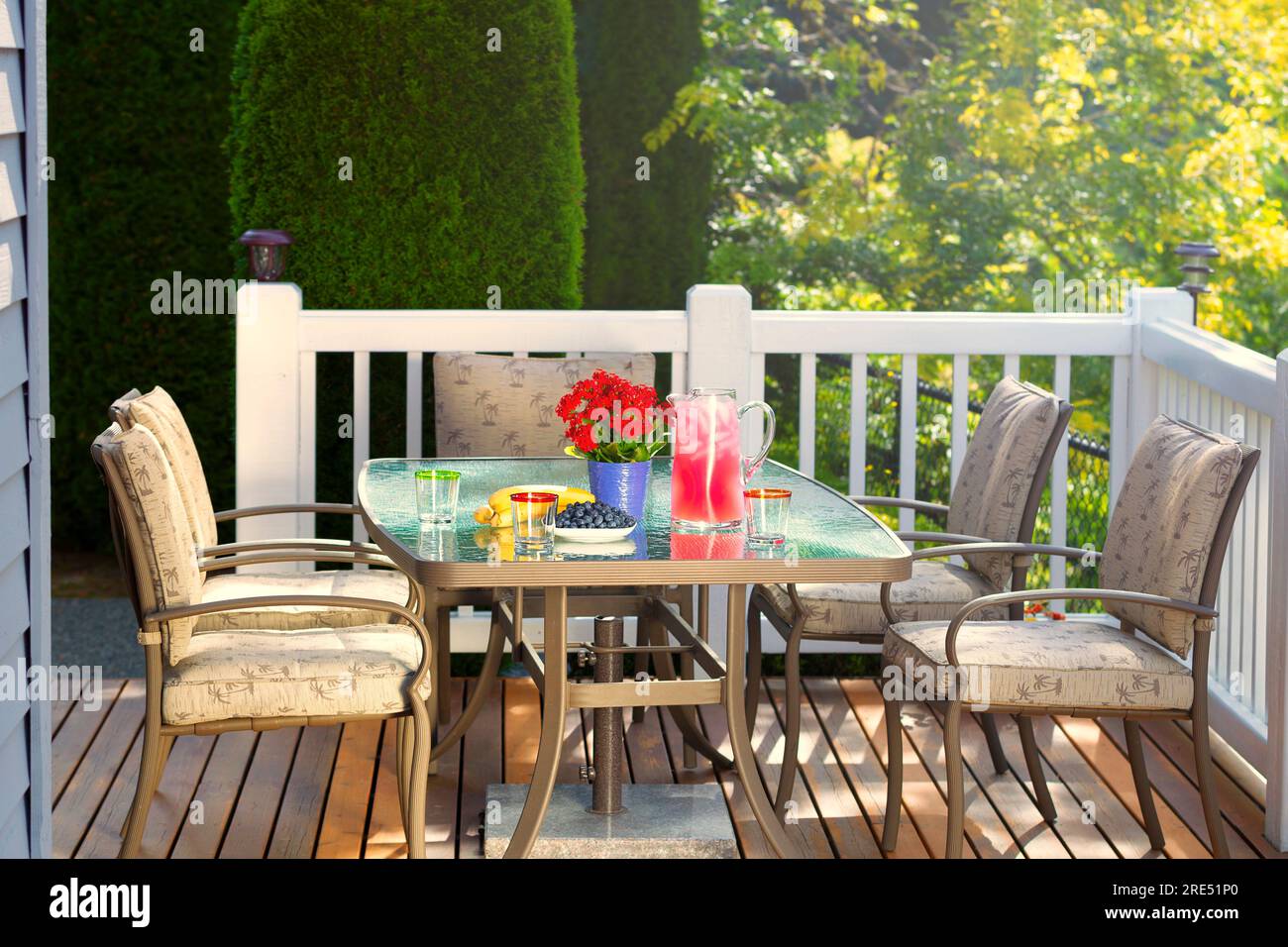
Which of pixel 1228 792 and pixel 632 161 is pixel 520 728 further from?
pixel 632 161

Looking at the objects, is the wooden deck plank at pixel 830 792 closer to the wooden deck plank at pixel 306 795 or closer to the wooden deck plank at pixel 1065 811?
the wooden deck plank at pixel 1065 811

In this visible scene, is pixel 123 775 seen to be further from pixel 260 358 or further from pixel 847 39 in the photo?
pixel 847 39

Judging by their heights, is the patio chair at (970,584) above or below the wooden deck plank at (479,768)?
above

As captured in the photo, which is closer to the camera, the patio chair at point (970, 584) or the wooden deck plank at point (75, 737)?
the patio chair at point (970, 584)

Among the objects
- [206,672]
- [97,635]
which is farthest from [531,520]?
[97,635]

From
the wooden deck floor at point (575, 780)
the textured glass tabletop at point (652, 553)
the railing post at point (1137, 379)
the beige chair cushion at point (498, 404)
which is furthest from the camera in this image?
the railing post at point (1137, 379)

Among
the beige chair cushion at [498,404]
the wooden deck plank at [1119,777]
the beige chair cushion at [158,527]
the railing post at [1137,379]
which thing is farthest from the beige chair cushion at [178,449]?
the railing post at [1137,379]

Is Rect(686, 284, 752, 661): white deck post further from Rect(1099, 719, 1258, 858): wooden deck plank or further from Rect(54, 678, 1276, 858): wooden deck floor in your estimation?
Rect(1099, 719, 1258, 858): wooden deck plank

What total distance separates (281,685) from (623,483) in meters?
0.75

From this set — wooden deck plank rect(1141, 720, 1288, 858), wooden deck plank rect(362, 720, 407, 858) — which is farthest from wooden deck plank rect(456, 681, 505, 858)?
wooden deck plank rect(1141, 720, 1288, 858)

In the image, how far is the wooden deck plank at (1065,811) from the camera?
343 centimetres

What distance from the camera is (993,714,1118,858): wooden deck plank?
3.43 meters

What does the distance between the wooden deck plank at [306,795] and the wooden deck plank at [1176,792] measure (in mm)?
1798
